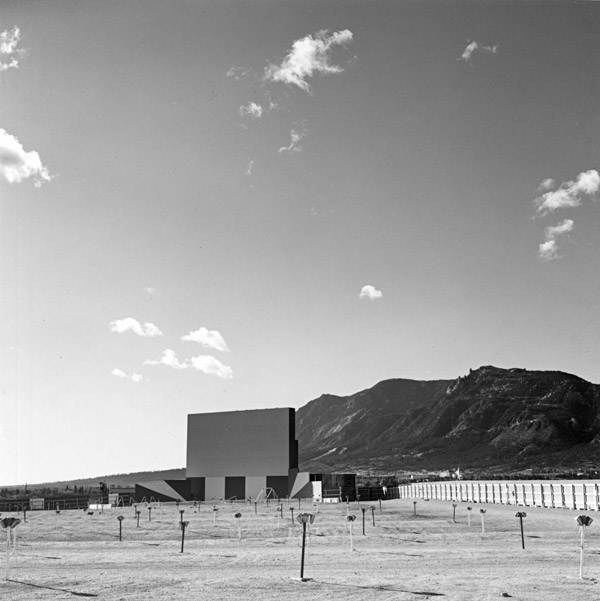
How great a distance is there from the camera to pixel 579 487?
48.4 meters

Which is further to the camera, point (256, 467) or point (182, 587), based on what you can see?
point (256, 467)

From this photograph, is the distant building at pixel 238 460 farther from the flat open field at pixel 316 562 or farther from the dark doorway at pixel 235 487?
the flat open field at pixel 316 562

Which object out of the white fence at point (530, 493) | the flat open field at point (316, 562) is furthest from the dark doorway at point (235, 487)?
the flat open field at point (316, 562)

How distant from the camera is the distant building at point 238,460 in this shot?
8012 centimetres

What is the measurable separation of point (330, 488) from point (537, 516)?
32.9m

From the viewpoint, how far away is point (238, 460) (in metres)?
82.8

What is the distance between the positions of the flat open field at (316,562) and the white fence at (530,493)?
537 centimetres

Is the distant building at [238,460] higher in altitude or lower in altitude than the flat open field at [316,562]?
higher

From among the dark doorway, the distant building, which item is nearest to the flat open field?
the distant building

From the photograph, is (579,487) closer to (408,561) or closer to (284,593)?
(408,561)

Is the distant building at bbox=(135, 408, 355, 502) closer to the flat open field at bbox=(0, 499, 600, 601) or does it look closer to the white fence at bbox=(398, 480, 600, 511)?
the white fence at bbox=(398, 480, 600, 511)

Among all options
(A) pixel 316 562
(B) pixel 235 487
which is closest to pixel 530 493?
(A) pixel 316 562

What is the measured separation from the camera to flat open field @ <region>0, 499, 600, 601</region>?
18.6 meters

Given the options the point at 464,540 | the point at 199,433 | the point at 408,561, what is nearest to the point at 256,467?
the point at 199,433
